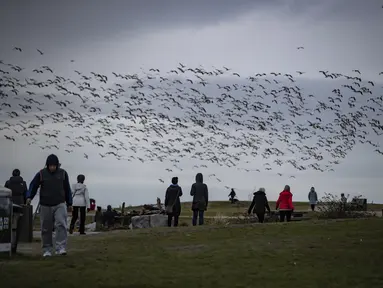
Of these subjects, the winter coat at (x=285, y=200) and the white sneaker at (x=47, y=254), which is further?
the winter coat at (x=285, y=200)

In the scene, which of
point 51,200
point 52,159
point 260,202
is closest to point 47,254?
point 51,200

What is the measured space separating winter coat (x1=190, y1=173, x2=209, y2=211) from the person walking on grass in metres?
13.9

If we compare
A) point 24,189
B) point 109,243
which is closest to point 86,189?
point 24,189

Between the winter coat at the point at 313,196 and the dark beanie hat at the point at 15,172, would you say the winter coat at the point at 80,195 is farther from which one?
the winter coat at the point at 313,196

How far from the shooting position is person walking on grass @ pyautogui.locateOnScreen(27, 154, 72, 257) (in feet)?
63.3

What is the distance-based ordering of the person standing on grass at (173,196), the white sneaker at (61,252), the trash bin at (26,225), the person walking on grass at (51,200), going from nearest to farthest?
the person walking on grass at (51,200)
the white sneaker at (61,252)
the trash bin at (26,225)
the person standing on grass at (173,196)

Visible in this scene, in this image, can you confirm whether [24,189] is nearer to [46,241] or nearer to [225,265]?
[46,241]

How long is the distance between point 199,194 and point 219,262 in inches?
626

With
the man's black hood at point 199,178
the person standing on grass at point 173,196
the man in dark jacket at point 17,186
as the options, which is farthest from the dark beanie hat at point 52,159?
the man's black hood at point 199,178

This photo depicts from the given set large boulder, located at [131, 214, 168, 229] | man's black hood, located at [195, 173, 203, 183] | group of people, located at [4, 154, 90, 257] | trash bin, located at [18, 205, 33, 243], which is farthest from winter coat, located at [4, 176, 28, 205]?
group of people, located at [4, 154, 90, 257]

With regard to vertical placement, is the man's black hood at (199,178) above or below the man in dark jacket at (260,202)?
above

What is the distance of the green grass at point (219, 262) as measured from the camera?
49.1ft

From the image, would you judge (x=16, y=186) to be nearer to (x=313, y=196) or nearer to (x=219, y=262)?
(x=219, y=262)

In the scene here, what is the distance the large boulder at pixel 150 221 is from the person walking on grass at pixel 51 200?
55.1 ft
